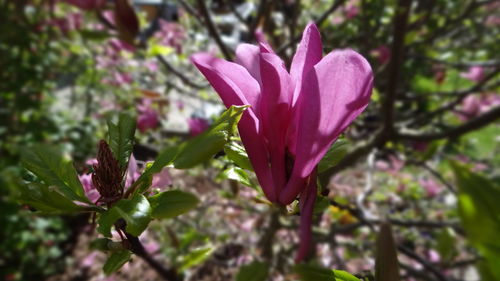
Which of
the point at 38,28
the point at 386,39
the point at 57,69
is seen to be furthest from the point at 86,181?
the point at 57,69

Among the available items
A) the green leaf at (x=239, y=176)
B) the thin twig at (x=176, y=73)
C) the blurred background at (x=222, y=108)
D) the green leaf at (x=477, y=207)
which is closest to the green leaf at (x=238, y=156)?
the green leaf at (x=239, y=176)

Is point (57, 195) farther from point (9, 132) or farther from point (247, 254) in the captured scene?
point (9, 132)

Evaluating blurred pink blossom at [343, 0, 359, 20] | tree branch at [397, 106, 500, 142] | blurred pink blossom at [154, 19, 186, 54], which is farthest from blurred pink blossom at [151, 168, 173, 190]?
blurred pink blossom at [154, 19, 186, 54]

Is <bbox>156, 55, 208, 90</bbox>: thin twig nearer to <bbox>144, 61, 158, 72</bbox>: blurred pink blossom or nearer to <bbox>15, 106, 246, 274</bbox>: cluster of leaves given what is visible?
<bbox>144, 61, 158, 72</bbox>: blurred pink blossom

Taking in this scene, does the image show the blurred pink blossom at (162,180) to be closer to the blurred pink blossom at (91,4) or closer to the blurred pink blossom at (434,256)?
the blurred pink blossom at (91,4)

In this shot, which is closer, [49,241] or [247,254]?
[247,254]

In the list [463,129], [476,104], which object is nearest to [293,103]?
[463,129]

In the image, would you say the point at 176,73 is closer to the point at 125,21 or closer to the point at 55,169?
the point at 125,21
